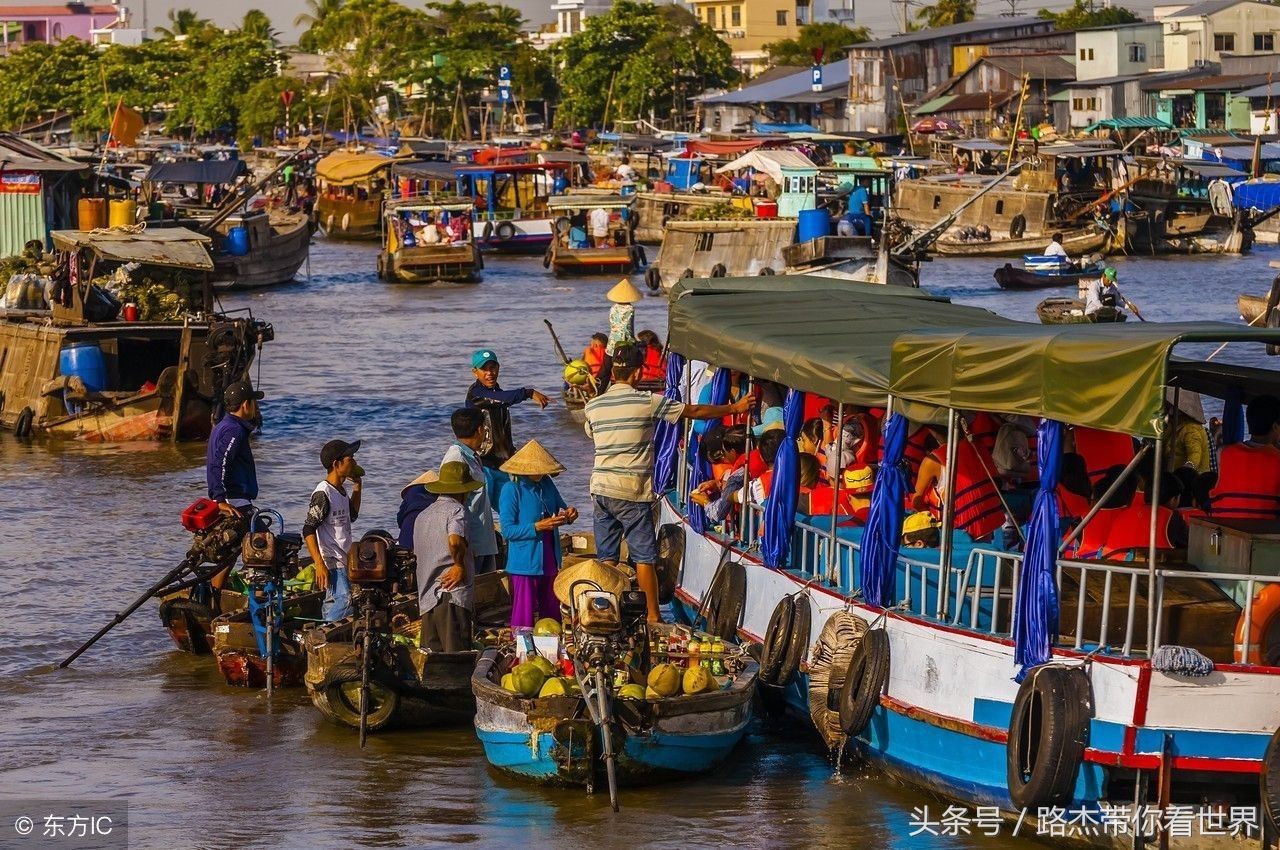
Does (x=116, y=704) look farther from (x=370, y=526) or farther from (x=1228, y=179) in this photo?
(x=1228, y=179)

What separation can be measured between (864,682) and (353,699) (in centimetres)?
298

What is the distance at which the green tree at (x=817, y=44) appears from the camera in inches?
3757

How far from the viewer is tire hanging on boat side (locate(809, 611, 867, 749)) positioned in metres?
10.3

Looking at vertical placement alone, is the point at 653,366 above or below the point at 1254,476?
below

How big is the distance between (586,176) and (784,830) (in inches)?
1854

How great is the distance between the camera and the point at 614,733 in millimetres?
9688

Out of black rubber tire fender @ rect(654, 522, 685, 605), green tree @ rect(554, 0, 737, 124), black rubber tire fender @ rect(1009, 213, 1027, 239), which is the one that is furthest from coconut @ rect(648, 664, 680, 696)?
green tree @ rect(554, 0, 737, 124)

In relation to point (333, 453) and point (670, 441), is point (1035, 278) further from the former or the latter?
point (333, 453)

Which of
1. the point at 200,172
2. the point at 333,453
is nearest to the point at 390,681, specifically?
the point at 333,453

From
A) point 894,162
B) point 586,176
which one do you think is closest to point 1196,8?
point 894,162

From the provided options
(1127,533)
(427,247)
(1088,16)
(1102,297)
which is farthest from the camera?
(1088,16)

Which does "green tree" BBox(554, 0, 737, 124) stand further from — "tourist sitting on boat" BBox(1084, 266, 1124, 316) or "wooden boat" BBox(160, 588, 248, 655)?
"wooden boat" BBox(160, 588, 248, 655)

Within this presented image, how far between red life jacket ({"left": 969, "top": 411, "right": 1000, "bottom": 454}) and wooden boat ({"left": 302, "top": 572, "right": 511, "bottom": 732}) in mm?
3078

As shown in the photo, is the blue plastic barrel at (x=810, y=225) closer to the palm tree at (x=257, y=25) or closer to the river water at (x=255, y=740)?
the river water at (x=255, y=740)
